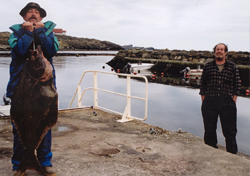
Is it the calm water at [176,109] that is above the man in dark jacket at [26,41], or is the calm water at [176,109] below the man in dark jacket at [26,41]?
below

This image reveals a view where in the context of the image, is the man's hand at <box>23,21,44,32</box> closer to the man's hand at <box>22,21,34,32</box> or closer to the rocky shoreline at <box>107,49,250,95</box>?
the man's hand at <box>22,21,34,32</box>

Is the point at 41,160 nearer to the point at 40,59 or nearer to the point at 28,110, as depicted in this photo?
the point at 28,110

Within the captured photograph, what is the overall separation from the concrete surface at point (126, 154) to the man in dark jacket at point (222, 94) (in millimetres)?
426

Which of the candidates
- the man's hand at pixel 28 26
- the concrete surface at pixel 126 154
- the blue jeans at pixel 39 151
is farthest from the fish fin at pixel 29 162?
the man's hand at pixel 28 26

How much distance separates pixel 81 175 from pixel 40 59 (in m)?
1.60

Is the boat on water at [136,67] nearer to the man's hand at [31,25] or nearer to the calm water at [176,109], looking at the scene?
the calm water at [176,109]

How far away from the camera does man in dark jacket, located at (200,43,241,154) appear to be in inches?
175

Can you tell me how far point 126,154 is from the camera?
4301mm

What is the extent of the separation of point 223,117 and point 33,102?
10.1ft

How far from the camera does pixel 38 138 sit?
298cm

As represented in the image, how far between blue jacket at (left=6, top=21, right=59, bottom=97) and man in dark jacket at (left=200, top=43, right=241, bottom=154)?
111 inches

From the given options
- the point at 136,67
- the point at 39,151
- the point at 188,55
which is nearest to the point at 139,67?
the point at 136,67

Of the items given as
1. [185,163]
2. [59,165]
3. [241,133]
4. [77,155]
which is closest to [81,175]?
[59,165]

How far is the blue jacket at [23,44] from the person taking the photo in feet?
9.33
